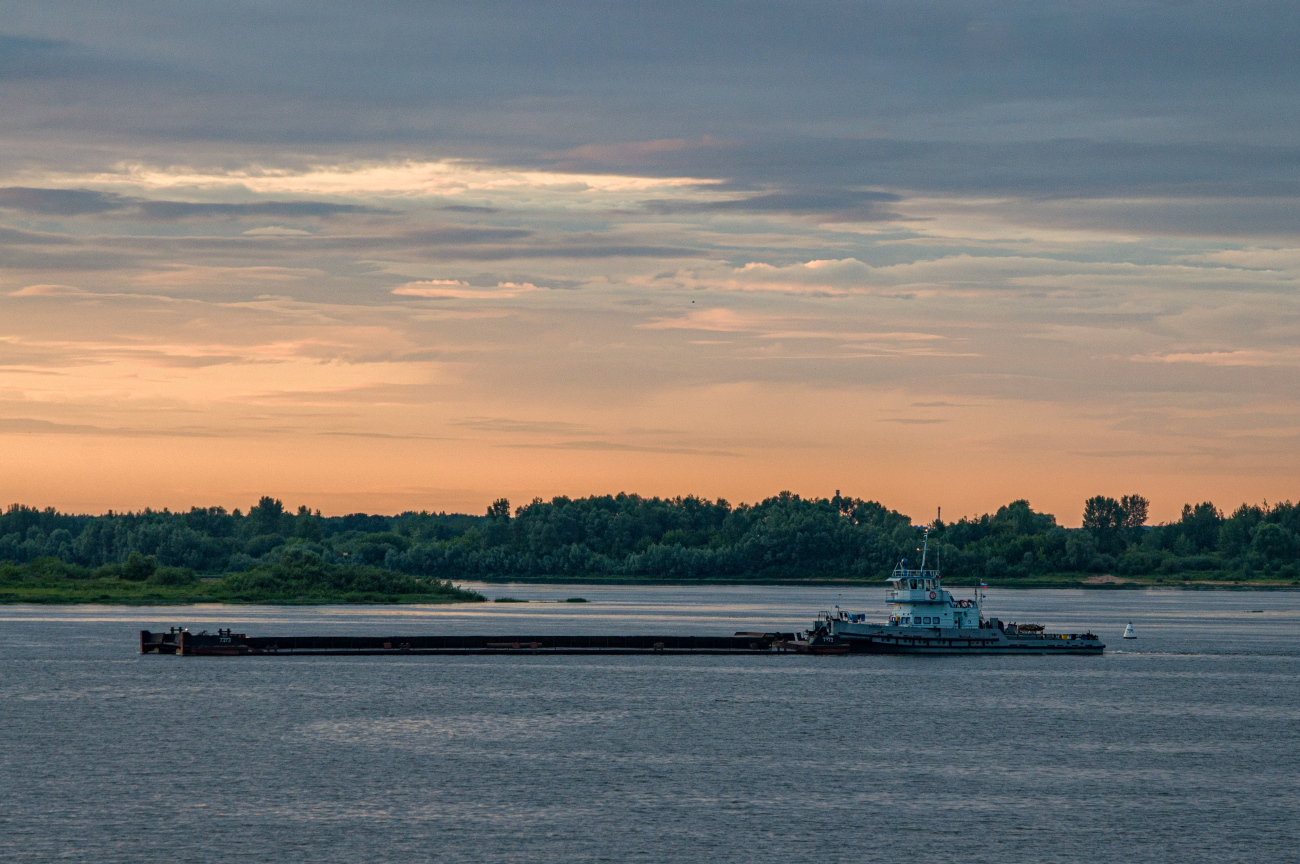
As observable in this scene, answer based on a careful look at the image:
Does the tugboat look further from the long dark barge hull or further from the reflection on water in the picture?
the long dark barge hull

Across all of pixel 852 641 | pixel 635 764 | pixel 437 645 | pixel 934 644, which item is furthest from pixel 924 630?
pixel 635 764

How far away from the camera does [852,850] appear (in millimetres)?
59906

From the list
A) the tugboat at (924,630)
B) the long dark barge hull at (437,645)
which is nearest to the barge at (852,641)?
the tugboat at (924,630)

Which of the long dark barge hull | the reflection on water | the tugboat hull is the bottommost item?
the reflection on water

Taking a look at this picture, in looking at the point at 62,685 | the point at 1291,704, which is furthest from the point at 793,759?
the point at 62,685

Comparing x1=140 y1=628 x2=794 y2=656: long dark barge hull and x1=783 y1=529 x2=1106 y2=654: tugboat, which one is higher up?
x1=783 y1=529 x2=1106 y2=654: tugboat

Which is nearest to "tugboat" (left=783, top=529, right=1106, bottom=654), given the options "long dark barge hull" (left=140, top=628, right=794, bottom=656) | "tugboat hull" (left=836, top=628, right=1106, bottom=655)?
"tugboat hull" (left=836, top=628, right=1106, bottom=655)

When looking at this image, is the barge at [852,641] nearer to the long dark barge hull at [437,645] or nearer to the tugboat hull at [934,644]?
the tugboat hull at [934,644]

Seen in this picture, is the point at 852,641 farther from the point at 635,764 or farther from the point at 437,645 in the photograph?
the point at 635,764

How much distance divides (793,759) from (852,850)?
2346cm

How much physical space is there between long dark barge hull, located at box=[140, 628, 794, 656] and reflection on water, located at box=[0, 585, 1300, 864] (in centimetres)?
460

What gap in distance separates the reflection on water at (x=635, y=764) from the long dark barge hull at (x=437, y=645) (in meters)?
4.60

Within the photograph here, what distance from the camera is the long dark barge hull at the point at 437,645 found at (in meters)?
145

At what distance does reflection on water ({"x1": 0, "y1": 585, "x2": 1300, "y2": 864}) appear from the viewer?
61375 millimetres
